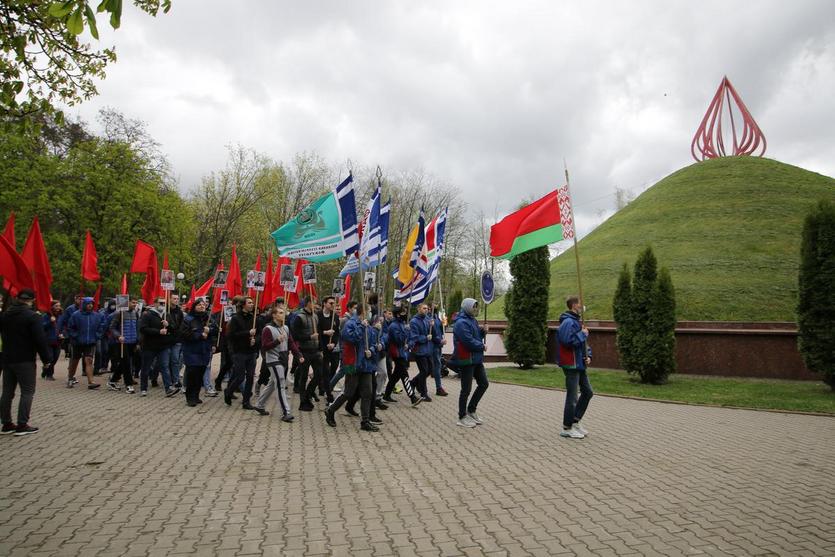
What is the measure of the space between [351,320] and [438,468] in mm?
2826

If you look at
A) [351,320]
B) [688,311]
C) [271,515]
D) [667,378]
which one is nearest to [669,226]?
[688,311]

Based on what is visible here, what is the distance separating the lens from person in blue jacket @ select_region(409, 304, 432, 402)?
1110cm

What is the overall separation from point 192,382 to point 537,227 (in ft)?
22.6

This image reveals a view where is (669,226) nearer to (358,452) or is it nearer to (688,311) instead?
(688,311)

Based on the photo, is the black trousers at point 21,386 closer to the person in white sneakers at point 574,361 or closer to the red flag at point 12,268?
A: the red flag at point 12,268

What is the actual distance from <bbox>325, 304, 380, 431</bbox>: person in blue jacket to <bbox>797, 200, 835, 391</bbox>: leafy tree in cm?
1120

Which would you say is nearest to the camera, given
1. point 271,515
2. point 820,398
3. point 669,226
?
point 271,515

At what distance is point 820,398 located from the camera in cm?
1252

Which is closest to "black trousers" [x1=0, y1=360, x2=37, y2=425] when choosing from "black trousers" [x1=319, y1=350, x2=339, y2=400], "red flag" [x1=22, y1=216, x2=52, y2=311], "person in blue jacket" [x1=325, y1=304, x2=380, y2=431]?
"red flag" [x1=22, y1=216, x2=52, y2=311]

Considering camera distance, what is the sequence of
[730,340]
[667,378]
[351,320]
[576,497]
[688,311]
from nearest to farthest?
[576,497] < [351,320] < [667,378] < [730,340] < [688,311]

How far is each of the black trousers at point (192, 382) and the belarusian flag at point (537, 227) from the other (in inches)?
235

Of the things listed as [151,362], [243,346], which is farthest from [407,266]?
[151,362]

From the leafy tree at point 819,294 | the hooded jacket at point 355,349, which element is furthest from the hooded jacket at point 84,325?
the leafy tree at point 819,294

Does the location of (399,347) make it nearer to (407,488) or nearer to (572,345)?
(572,345)
